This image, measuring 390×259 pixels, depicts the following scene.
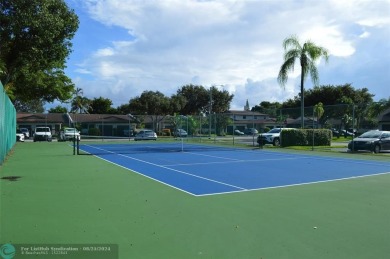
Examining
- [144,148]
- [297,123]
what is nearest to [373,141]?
[297,123]

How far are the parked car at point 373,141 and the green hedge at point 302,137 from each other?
462cm

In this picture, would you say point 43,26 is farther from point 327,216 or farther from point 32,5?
point 327,216

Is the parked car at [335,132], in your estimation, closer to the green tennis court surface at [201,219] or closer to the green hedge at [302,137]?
the green hedge at [302,137]

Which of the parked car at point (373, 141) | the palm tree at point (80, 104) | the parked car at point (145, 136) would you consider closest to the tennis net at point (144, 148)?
the parked car at point (373, 141)

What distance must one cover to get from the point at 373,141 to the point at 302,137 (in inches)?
235

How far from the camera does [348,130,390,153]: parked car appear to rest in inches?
882

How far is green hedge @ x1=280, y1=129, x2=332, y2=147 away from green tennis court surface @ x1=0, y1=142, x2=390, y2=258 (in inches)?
679

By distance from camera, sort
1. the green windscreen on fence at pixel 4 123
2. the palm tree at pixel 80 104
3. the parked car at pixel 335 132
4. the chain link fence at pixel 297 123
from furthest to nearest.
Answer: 1. the palm tree at pixel 80 104
2. the parked car at pixel 335 132
3. the chain link fence at pixel 297 123
4. the green windscreen on fence at pixel 4 123

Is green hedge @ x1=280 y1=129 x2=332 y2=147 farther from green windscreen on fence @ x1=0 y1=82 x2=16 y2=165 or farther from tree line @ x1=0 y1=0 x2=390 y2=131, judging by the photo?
green windscreen on fence @ x1=0 y1=82 x2=16 y2=165

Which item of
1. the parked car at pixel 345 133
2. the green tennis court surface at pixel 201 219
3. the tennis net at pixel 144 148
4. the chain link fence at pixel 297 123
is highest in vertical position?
the chain link fence at pixel 297 123

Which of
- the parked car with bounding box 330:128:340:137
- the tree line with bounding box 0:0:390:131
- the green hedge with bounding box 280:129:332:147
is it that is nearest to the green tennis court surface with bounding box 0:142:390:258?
the tree line with bounding box 0:0:390:131

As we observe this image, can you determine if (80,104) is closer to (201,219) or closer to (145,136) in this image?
(145,136)

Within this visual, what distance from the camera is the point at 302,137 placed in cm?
2772

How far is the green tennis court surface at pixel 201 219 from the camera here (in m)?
5.12
